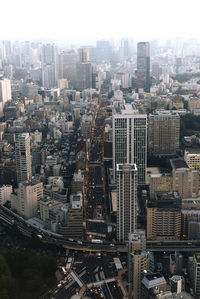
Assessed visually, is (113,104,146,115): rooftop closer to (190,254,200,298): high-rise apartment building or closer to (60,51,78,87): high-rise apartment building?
(190,254,200,298): high-rise apartment building

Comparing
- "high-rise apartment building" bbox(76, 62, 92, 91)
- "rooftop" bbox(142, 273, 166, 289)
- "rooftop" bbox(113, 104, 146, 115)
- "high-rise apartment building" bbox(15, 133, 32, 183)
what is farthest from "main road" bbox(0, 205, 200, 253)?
"high-rise apartment building" bbox(76, 62, 92, 91)

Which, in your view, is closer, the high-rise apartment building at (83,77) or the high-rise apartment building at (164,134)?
the high-rise apartment building at (164,134)

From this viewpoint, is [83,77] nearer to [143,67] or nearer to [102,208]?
[143,67]

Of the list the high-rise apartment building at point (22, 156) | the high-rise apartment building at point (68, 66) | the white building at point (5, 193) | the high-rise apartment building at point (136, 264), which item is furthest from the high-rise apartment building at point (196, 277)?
the high-rise apartment building at point (68, 66)

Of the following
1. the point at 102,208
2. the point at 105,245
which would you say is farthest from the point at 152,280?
the point at 102,208

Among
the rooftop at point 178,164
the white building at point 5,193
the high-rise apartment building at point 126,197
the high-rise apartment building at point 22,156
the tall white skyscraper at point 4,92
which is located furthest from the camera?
the tall white skyscraper at point 4,92

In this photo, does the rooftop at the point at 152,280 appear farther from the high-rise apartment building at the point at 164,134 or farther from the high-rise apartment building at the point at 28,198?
the high-rise apartment building at the point at 164,134
